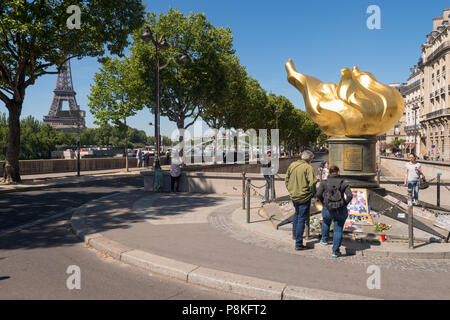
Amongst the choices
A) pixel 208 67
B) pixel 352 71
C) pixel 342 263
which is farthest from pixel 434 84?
pixel 342 263

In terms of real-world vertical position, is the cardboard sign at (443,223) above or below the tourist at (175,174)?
below

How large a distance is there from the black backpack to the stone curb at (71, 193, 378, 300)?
1746 millimetres

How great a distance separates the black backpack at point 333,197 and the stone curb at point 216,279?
1.75 metres

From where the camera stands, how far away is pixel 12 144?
Result: 17062 millimetres

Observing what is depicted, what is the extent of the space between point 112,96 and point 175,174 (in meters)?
17.6

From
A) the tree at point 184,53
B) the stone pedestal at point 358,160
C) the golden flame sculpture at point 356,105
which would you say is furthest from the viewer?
the tree at point 184,53

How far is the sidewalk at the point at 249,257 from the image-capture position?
4395 millimetres

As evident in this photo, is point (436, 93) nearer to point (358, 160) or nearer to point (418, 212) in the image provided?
point (358, 160)

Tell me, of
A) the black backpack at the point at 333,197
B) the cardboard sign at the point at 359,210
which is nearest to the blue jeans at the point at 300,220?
the black backpack at the point at 333,197

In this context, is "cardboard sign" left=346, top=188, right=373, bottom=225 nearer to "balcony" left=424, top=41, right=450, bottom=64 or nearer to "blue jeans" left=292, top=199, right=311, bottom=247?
"blue jeans" left=292, top=199, right=311, bottom=247

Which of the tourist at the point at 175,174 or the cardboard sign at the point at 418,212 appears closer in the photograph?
the cardboard sign at the point at 418,212

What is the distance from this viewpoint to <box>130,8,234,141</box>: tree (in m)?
26.3

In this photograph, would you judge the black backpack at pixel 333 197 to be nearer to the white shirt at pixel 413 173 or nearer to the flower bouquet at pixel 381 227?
the flower bouquet at pixel 381 227

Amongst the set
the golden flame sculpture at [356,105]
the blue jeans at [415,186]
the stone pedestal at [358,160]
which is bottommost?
the blue jeans at [415,186]
